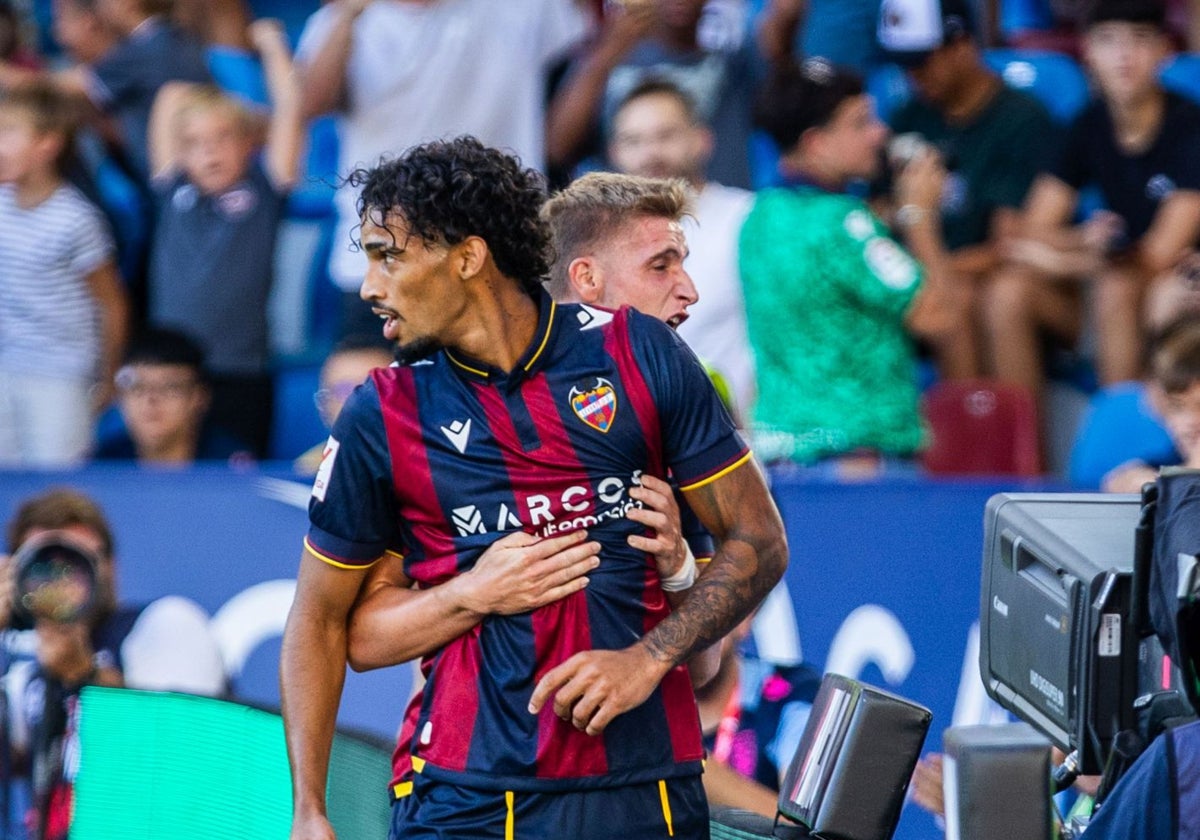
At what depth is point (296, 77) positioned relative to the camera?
821 centimetres

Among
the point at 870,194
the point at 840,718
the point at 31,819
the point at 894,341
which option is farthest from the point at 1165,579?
the point at 870,194

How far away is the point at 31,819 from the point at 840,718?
197 centimetres

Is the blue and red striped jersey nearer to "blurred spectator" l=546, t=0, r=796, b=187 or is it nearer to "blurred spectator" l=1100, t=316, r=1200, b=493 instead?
"blurred spectator" l=1100, t=316, r=1200, b=493

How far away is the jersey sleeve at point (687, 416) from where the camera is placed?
3176 millimetres

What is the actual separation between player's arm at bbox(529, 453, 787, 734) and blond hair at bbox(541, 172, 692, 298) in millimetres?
685

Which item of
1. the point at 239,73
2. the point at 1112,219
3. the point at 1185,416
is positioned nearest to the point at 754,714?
the point at 1185,416

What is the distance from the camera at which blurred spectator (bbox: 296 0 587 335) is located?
7715 mm

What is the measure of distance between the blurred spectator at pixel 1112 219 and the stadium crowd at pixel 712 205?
0.01 meters

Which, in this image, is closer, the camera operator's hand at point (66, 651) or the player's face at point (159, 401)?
the camera operator's hand at point (66, 651)

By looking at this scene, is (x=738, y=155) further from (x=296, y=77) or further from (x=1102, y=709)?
(x=1102, y=709)

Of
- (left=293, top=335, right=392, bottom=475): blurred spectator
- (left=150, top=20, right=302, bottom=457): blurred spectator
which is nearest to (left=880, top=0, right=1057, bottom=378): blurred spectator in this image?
(left=293, top=335, right=392, bottom=475): blurred spectator

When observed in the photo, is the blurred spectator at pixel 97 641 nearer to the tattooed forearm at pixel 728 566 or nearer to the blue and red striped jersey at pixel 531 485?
the blue and red striped jersey at pixel 531 485

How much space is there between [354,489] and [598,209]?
0.84 meters

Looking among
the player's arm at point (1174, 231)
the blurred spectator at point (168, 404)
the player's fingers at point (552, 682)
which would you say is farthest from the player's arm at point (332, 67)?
the player's fingers at point (552, 682)
